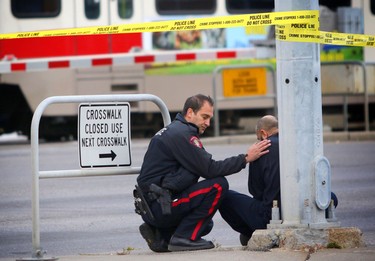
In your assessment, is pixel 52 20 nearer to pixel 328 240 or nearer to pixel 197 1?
pixel 197 1

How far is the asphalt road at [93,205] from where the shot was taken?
9.15 m

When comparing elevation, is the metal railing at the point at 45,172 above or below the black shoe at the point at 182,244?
above

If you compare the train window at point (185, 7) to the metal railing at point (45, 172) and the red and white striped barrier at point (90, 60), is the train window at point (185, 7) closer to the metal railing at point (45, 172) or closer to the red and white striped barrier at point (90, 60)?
the red and white striped barrier at point (90, 60)

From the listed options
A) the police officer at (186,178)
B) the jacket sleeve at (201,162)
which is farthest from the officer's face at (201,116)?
the jacket sleeve at (201,162)

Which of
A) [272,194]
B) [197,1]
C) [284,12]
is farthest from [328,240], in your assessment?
[197,1]

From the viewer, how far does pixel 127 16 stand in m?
17.7

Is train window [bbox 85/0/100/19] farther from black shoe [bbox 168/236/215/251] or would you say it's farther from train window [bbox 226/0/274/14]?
black shoe [bbox 168/236/215/251]

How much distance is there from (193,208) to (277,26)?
1.34 metres

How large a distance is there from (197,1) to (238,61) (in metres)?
1.18

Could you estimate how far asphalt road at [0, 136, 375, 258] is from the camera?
9.15 meters

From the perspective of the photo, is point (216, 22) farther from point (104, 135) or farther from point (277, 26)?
point (104, 135)

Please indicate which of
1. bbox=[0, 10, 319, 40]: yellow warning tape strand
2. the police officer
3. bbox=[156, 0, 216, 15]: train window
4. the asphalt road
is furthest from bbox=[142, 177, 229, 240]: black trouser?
bbox=[156, 0, 216, 15]: train window

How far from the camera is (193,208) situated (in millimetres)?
7680

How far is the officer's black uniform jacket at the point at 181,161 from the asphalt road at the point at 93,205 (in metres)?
0.99
